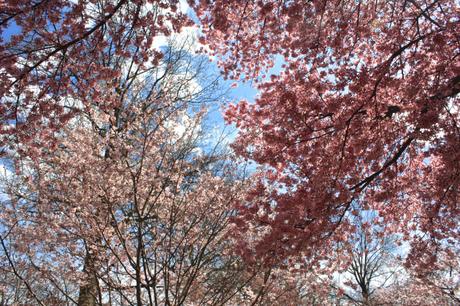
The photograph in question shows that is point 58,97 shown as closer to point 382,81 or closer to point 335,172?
point 335,172

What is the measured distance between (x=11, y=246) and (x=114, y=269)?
8.01 feet

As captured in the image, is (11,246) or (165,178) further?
(11,246)

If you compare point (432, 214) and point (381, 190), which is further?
point (432, 214)

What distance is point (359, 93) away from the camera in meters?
5.68

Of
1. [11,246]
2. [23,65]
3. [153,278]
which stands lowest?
[153,278]

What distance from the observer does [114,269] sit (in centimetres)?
545

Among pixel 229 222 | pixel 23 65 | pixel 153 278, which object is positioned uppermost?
pixel 23 65

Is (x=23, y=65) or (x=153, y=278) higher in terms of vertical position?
(x=23, y=65)

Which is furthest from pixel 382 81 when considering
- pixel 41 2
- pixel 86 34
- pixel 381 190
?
pixel 41 2

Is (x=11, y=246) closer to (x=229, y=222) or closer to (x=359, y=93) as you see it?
(x=229, y=222)

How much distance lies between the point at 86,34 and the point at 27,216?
387 centimetres

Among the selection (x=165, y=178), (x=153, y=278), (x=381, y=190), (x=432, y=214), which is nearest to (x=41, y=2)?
(x=165, y=178)

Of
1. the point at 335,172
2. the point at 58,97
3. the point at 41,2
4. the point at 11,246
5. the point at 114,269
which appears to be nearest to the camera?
the point at 41,2

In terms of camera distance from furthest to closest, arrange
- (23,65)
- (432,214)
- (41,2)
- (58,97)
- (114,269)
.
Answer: (432,214), (114,269), (58,97), (23,65), (41,2)
